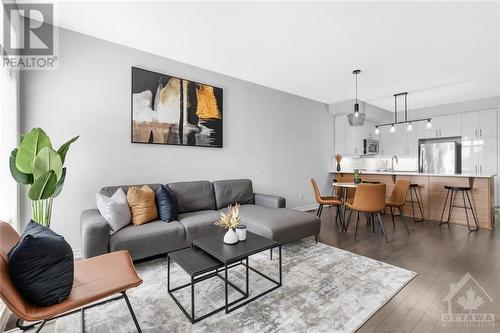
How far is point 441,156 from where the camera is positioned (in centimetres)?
592

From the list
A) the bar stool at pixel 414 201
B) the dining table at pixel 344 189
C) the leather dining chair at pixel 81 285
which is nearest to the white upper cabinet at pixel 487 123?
the bar stool at pixel 414 201

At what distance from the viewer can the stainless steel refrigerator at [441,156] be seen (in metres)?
5.78

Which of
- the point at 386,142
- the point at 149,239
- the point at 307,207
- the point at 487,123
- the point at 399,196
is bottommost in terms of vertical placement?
the point at 307,207

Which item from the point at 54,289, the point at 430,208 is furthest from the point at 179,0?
the point at 430,208

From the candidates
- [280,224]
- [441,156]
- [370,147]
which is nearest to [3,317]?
[280,224]

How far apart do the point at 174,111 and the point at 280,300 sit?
9.45ft

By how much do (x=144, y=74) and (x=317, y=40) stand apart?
240 cm

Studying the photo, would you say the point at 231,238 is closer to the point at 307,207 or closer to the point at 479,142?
the point at 307,207

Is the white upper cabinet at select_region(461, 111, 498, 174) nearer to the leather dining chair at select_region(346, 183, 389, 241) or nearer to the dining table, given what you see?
the dining table

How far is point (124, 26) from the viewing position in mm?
2674

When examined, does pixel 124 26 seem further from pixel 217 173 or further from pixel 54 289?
pixel 54 289

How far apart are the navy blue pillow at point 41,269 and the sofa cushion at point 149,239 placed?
1089 millimetres

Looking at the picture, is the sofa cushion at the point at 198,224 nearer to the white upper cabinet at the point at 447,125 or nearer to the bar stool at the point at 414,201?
the bar stool at the point at 414,201
